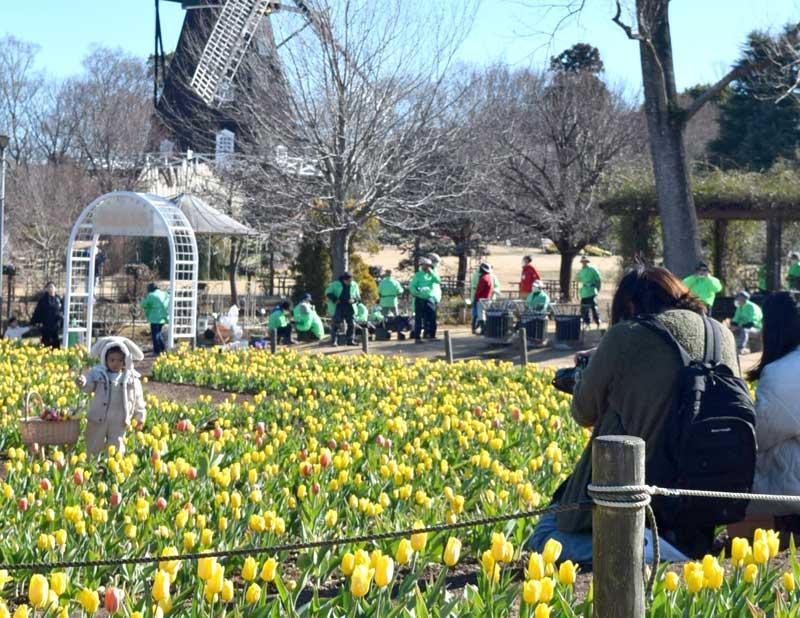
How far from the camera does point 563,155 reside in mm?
35188

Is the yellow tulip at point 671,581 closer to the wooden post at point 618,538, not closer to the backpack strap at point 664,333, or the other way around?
the wooden post at point 618,538

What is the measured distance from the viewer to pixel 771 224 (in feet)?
82.9

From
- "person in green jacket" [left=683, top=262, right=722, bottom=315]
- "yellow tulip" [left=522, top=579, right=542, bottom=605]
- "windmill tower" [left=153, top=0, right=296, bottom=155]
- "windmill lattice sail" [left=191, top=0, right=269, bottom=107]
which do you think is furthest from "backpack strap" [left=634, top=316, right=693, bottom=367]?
"windmill lattice sail" [left=191, top=0, right=269, bottom=107]

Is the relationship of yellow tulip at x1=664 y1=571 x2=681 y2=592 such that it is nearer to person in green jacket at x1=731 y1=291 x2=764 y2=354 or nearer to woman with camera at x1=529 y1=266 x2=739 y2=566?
woman with camera at x1=529 y1=266 x2=739 y2=566

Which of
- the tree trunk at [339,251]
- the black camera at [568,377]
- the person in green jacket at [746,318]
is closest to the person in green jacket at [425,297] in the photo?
the tree trunk at [339,251]

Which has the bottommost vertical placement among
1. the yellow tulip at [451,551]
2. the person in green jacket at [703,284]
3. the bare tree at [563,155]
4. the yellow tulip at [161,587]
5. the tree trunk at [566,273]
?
the yellow tulip at [161,587]

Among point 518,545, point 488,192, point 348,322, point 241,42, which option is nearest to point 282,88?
point 348,322

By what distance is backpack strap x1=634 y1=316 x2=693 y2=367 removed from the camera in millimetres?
4809

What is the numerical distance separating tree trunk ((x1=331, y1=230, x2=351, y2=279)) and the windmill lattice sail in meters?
10.4

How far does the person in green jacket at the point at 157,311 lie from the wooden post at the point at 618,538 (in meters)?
16.9

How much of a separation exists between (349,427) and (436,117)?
19.7 meters

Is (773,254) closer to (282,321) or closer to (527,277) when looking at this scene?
(527,277)

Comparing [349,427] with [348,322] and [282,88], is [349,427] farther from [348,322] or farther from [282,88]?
[282,88]

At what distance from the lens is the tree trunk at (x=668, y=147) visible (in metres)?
19.8
